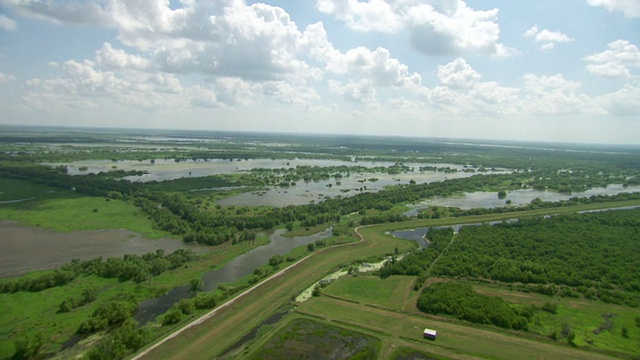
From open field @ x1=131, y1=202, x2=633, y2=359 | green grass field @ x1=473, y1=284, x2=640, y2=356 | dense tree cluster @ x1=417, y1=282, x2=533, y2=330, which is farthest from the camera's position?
dense tree cluster @ x1=417, y1=282, x2=533, y2=330

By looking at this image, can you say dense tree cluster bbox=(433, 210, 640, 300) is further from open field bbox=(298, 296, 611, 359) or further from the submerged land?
open field bbox=(298, 296, 611, 359)

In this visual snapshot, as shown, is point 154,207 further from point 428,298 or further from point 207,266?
point 428,298

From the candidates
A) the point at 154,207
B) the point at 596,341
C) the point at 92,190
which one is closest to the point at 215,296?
the point at 596,341

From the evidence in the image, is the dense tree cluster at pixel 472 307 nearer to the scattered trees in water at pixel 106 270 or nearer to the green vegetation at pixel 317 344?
→ the green vegetation at pixel 317 344

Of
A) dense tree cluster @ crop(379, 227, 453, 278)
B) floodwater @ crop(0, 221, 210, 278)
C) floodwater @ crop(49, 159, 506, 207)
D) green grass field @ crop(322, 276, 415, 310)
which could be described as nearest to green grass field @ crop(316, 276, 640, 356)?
green grass field @ crop(322, 276, 415, 310)

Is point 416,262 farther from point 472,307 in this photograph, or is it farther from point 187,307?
point 187,307
